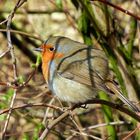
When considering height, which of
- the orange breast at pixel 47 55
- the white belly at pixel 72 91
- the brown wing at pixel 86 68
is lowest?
the white belly at pixel 72 91

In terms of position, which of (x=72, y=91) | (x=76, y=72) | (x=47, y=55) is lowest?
(x=72, y=91)

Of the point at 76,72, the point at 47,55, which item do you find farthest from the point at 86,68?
the point at 47,55

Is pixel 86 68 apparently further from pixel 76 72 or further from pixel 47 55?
pixel 47 55

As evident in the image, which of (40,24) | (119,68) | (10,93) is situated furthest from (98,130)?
(40,24)

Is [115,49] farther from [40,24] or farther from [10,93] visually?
[40,24]

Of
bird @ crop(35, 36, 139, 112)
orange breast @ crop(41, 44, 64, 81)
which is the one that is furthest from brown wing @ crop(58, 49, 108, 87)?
orange breast @ crop(41, 44, 64, 81)

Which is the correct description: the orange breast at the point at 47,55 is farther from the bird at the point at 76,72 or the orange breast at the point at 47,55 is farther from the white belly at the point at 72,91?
the white belly at the point at 72,91

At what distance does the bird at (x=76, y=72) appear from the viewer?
155 inches

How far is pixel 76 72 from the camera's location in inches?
160

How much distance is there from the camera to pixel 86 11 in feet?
14.0

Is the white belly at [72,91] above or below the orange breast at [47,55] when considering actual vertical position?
below

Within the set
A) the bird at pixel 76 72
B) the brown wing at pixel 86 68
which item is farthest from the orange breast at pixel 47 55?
the brown wing at pixel 86 68

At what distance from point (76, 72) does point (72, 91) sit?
17 cm

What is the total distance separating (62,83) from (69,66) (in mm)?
186
